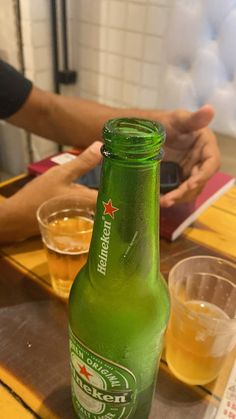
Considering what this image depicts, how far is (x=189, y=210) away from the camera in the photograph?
0.72m

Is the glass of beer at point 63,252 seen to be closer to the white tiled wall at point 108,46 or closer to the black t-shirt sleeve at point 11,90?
the black t-shirt sleeve at point 11,90

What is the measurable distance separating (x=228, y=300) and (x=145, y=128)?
0.28 metres

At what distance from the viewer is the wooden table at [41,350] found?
41cm

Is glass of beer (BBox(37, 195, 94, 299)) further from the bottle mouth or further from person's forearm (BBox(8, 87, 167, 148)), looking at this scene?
person's forearm (BBox(8, 87, 167, 148))

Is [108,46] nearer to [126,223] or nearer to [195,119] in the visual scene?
[195,119]

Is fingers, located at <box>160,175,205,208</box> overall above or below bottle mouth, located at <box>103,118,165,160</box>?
below

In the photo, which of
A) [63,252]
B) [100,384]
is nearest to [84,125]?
[63,252]

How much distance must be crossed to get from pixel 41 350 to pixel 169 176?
41 cm

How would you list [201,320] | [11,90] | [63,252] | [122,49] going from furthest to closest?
[122,49] → [11,90] → [63,252] → [201,320]

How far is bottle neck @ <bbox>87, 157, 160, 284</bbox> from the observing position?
0.93 ft

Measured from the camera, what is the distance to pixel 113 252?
1.01 ft

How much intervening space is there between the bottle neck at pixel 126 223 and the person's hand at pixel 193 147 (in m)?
0.40

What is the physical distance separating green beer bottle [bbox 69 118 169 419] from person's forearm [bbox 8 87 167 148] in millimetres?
629

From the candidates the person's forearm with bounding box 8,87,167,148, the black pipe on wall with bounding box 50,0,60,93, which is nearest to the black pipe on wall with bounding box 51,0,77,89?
the black pipe on wall with bounding box 50,0,60,93
